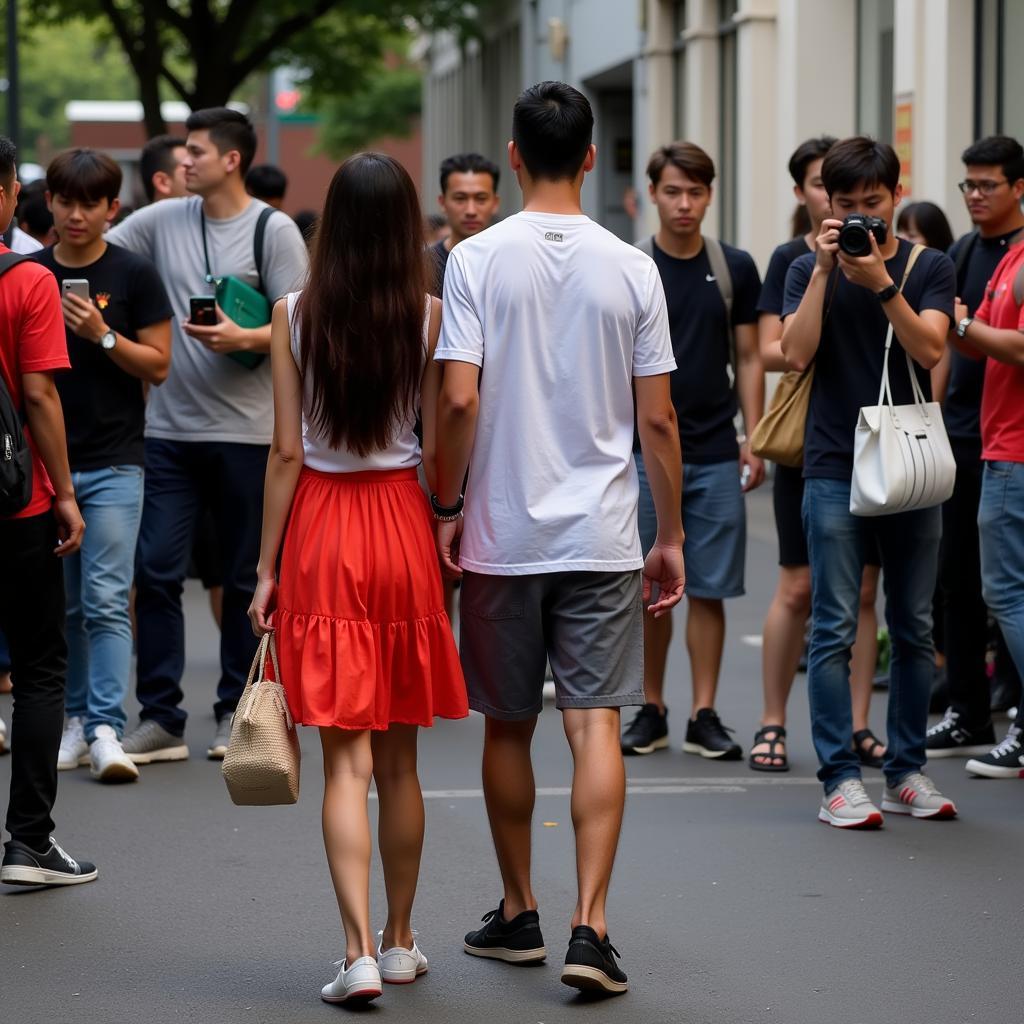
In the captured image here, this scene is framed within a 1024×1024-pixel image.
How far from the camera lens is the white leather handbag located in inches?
243

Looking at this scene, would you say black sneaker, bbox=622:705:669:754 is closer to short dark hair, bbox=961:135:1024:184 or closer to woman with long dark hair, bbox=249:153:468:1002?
short dark hair, bbox=961:135:1024:184

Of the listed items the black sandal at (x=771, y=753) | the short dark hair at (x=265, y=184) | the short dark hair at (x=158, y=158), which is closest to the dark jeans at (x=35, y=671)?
the black sandal at (x=771, y=753)

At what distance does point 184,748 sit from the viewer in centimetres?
762

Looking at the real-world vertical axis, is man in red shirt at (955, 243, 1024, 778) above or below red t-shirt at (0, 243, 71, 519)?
A: below

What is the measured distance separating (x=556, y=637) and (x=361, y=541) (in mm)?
530

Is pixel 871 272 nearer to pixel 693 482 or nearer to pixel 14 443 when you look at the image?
pixel 693 482

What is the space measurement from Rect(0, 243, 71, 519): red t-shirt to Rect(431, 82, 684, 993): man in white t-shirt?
4.41 feet

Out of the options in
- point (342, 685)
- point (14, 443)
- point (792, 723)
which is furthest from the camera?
point (792, 723)

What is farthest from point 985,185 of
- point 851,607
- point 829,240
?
point 851,607

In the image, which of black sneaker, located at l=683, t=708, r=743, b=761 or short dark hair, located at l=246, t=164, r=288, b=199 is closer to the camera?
black sneaker, located at l=683, t=708, r=743, b=761

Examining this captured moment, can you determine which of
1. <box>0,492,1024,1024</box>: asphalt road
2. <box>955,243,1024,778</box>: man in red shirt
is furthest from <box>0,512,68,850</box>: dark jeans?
<box>955,243,1024,778</box>: man in red shirt

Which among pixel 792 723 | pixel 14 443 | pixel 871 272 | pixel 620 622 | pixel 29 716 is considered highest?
pixel 871 272

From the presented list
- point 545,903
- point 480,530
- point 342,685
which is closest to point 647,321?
point 480,530

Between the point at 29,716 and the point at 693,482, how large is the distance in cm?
300
